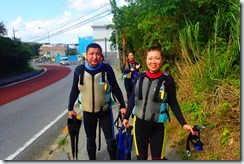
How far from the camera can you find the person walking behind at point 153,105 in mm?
3105

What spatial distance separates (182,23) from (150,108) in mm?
4970

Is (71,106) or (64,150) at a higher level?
(71,106)

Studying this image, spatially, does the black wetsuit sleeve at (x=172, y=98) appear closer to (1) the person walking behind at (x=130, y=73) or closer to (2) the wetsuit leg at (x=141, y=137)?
(2) the wetsuit leg at (x=141, y=137)

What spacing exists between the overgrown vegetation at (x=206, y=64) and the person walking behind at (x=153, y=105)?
1.26m

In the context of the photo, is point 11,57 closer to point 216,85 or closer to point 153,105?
point 216,85

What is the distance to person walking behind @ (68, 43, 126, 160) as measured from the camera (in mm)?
3732

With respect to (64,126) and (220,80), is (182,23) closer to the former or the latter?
(220,80)

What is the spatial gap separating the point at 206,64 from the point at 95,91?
3.00 m

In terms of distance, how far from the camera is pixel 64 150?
5113 mm

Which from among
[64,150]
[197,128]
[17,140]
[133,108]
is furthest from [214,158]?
[17,140]

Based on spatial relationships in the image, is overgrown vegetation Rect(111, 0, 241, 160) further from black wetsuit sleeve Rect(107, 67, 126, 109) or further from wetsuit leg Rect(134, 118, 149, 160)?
black wetsuit sleeve Rect(107, 67, 126, 109)

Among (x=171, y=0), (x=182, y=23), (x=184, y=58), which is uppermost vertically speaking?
(x=171, y=0)

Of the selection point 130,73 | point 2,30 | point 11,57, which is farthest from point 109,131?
point 11,57

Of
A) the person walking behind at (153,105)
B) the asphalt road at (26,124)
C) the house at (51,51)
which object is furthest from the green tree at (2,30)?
the house at (51,51)
